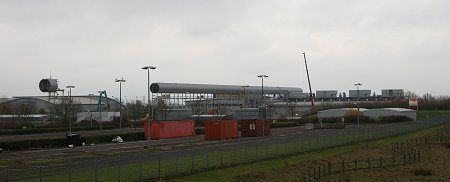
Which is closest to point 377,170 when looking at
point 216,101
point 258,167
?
point 258,167

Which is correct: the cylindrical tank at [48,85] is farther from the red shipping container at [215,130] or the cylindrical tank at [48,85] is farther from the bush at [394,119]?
the bush at [394,119]

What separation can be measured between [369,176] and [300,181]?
5.76m

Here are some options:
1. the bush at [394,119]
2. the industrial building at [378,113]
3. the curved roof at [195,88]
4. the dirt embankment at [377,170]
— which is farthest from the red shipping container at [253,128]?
the industrial building at [378,113]

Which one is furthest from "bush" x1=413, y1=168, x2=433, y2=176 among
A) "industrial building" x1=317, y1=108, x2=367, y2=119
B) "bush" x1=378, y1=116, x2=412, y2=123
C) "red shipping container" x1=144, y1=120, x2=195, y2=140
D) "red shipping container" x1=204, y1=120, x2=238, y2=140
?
"industrial building" x1=317, y1=108, x2=367, y2=119

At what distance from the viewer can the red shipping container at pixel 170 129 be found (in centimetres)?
7562

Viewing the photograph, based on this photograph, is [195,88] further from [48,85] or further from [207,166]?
[207,166]

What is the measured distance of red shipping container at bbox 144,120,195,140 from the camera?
75.6 m

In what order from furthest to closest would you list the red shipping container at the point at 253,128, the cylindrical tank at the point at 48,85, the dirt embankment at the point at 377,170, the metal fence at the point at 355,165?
the cylindrical tank at the point at 48,85 < the red shipping container at the point at 253,128 < the metal fence at the point at 355,165 < the dirt embankment at the point at 377,170

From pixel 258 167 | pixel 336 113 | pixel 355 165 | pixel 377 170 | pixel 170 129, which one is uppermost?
pixel 336 113

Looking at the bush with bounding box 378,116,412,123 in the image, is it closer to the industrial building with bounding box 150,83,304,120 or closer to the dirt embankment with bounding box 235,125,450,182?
the industrial building with bounding box 150,83,304,120

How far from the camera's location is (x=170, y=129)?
3098 inches

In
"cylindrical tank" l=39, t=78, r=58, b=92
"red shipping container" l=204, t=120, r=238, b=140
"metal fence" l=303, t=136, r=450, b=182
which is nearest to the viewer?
"metal fence" l=303, t=136, r=450, b=182

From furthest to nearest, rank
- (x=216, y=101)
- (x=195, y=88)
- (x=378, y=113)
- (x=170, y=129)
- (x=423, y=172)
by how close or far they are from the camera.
Result: (x=216, y=101), (x=195, y=88), (x=378, y=113), (x=170, y=129), (x=423, y=172)

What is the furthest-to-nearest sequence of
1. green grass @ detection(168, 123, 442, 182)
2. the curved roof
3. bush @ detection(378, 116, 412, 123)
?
A: the curved roof
bush @ detection(378, 116, 412, 123)
green grass @ detection(168, 123, 442, 182)
